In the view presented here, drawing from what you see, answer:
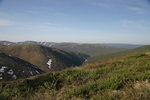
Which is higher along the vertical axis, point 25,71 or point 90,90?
point 90,90

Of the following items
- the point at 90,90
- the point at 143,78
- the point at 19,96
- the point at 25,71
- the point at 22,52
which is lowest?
the point at 25,71

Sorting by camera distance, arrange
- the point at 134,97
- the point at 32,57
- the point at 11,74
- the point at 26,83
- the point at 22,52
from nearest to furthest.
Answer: the point at 134,97
the point at 26,83
the point at 11,74
the point at 32,57
the point at 22,52

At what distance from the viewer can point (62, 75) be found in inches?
267

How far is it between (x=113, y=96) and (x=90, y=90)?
107 centimetres

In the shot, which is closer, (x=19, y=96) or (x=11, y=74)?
(x=19, y=96)

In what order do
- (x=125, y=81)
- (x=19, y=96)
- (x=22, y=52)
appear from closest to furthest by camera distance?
1. (x=19, y=96)
2. (x=125, y=81)
3. (x=22, y=52)

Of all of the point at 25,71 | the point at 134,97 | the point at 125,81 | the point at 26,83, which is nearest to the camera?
the point at 134,97

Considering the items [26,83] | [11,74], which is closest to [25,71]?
[11,74]

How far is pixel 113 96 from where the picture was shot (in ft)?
A: 13.0

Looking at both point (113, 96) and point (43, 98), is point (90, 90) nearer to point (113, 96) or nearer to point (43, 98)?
point (113, 96)

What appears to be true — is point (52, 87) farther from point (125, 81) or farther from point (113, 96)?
point (125, 81)

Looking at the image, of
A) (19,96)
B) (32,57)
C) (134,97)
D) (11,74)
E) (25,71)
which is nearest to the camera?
(134,97)

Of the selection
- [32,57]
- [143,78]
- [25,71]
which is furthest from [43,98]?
[32,57]

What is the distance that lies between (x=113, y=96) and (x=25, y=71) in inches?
3031
